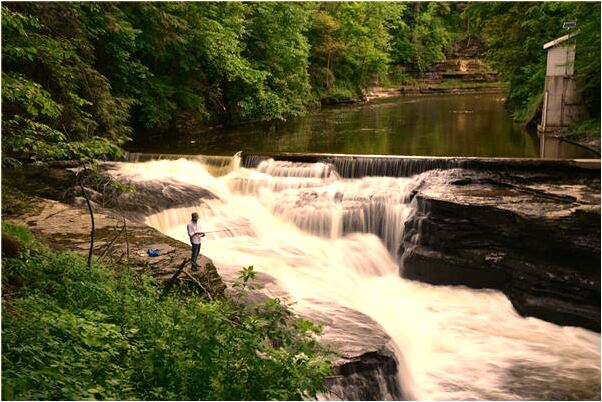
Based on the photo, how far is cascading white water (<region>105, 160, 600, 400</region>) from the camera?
30.1 ft

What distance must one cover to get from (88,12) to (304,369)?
14849mm

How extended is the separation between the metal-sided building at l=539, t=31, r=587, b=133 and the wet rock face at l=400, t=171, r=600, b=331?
27.2 feet

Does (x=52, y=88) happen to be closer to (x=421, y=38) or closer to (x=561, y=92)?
(x=561, y=92)

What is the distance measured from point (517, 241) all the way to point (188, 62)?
16.1m

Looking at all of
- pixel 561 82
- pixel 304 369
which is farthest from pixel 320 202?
pixel 561 82

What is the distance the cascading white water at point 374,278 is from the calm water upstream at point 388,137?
12.0 feet

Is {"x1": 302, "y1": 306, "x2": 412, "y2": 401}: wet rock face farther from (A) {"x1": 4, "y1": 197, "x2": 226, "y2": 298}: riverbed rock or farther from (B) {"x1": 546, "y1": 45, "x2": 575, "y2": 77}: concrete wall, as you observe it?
(B) {"x1": 546, "y1": 45, "x2": 575, "y2": 77}: concrete wall

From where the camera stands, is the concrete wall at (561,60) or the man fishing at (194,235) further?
→ the concrete wall at (561,60)

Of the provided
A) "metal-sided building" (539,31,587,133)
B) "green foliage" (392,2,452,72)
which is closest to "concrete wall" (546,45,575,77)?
"metal-sided building" (539,31,587,133)

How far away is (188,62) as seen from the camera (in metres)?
23.4

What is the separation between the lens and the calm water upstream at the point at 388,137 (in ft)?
61.5

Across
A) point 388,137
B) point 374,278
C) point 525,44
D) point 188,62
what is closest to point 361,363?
point 374,278

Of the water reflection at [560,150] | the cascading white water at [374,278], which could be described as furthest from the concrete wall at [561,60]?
the cascading white water at [374,278]

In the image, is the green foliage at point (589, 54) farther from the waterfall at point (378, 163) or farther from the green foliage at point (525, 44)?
the waterfall at point (378, 163)
